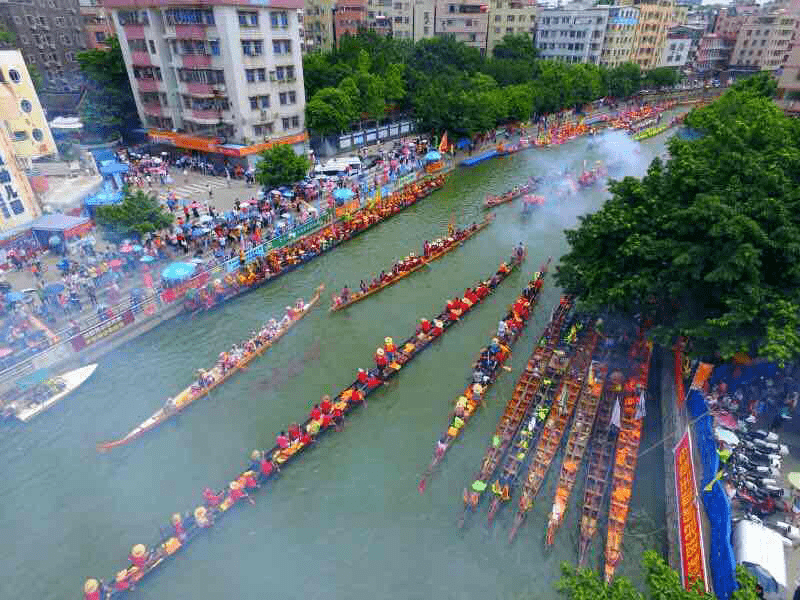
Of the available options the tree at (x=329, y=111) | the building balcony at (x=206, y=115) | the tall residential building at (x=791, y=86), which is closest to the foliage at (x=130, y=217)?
Answer: the building balcony at (x=206, y=115)

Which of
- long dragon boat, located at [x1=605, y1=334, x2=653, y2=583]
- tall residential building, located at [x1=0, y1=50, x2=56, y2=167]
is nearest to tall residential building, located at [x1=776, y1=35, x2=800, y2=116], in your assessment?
long dragon boat, located at [x1=605, y1=334, x2=653, y2=583]

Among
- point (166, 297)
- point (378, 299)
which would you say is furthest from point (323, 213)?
point (166, 297)

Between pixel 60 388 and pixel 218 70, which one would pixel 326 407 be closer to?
pixel 60 388

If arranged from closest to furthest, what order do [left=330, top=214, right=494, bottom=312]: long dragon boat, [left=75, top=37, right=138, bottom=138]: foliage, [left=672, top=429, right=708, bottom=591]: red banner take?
[left=672, top=429, right=708, bottom=591]: red banner < [left=330, top=214, right=494, bottom=312]: long dragon boat < [left=75, top=37, right=138, bottom=138]: foliage

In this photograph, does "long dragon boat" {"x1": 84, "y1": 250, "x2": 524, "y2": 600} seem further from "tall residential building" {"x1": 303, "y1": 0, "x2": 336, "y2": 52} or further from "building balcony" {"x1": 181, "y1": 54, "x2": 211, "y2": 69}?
"tall residential building" {"x1": 303, "y1": 0, "x2": 336, "y2": 52}

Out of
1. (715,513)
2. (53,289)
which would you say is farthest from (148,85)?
(715,513)

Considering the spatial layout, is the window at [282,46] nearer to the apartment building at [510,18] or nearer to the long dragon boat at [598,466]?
the long dragon boat at [598,466]
